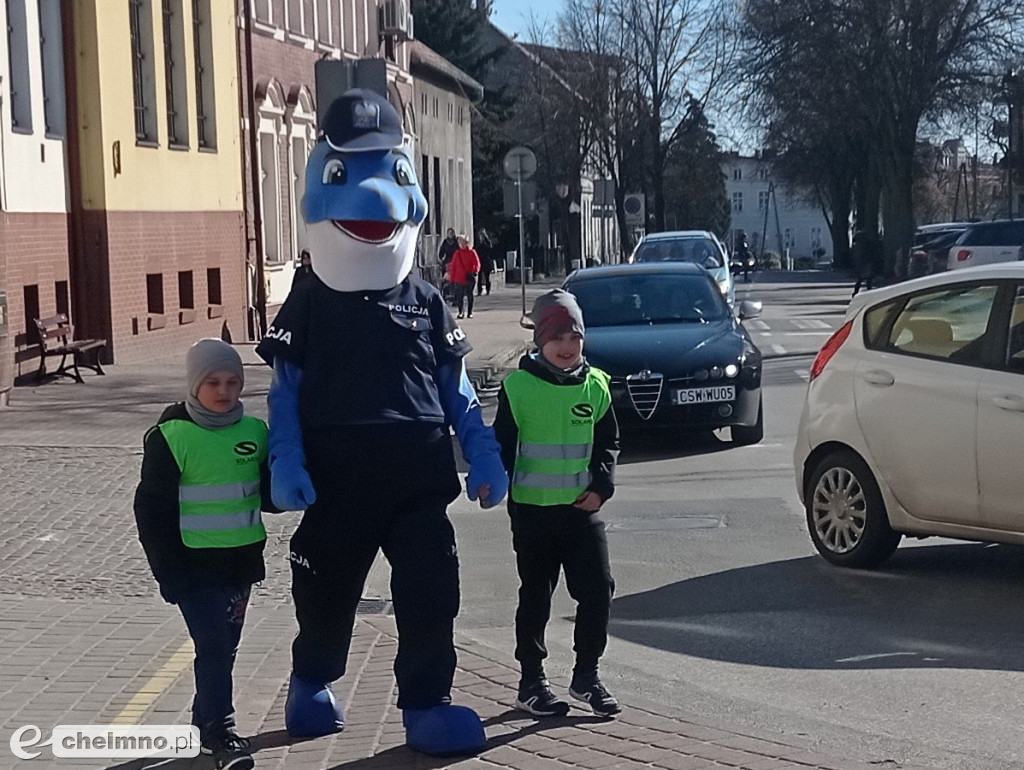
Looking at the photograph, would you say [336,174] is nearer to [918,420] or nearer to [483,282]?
[918,420]

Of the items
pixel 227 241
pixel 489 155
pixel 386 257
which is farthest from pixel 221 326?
pixel 489 155

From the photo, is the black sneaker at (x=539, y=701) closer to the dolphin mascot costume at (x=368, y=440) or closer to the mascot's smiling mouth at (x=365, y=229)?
the dolphin mascot costume at (x=368, y=440)

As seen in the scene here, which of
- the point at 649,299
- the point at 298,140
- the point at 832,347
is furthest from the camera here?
the point at 298,140

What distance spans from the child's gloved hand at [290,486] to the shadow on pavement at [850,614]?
8.25 feet

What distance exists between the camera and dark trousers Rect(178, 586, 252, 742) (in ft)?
17.5

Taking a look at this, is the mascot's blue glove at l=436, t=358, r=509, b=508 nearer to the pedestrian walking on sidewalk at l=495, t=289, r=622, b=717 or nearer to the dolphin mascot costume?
the dolphin mascot costume

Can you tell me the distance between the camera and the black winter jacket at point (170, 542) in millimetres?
5258

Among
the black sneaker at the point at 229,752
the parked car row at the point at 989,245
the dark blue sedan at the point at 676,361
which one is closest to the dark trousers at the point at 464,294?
the parked car row at the point at 989,245

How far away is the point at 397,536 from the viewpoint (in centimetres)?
550

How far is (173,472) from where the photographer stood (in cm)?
525

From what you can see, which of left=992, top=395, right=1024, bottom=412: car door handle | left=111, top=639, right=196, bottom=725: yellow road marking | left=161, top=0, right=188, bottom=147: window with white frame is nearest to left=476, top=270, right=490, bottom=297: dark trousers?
left=161, top=0, right=188, bottom=147: window with white frame

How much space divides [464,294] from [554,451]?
100ft

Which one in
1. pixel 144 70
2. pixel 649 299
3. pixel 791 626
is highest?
pixel 144 70

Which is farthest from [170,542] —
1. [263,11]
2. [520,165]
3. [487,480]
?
[263,11]
